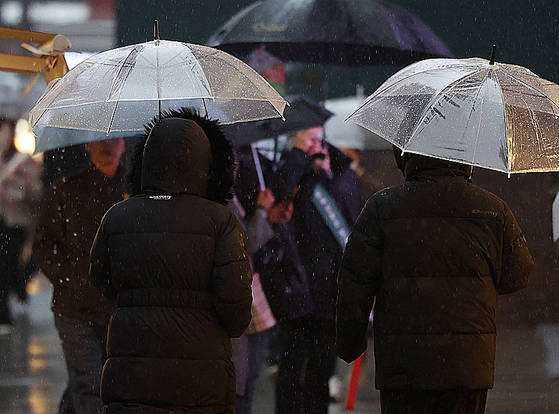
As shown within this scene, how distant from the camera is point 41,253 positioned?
5500 mm

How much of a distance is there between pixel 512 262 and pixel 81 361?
2.60 metres

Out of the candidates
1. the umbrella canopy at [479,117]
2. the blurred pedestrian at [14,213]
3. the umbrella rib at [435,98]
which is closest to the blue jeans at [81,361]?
the umbrella canopy at [479,117]

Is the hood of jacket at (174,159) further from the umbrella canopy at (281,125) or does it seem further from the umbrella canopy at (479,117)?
the umbrella canopy at (281,125)

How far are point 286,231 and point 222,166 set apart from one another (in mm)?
2222

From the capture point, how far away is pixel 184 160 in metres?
3.95

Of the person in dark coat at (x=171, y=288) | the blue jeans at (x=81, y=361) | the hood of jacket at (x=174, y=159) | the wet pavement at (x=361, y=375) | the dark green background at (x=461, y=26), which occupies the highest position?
the dark green background at (x=461, y=26)

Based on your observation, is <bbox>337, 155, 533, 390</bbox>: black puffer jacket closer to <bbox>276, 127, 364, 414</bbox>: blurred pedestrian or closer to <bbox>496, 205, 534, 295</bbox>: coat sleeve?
<bbox>496, 205, 534, 295</bbox>: coat sleeve

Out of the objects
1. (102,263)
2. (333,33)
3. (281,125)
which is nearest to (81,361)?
(102,263)

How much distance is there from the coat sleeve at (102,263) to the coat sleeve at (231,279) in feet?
1.49

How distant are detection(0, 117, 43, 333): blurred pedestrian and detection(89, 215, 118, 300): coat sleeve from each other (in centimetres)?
630

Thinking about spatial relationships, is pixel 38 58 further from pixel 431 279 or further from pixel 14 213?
pixel 14 213

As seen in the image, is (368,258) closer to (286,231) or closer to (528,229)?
(286,231)

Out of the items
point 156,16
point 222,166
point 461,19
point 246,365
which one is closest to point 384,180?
point 461,19

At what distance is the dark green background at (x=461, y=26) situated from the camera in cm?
849
